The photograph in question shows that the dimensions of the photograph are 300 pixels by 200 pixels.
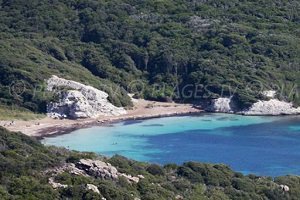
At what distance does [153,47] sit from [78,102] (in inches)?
676

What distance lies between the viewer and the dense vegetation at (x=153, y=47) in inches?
3558

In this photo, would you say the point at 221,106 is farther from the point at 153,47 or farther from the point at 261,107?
the point at 153,47

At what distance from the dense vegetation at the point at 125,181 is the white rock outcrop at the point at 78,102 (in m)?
32.1

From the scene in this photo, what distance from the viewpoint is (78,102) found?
273ft

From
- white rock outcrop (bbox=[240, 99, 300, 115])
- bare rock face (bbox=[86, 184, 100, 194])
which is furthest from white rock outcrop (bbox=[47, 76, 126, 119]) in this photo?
bare rock face (bbox=[86, 184, 100, 194])

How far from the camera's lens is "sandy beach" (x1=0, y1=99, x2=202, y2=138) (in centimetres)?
7762

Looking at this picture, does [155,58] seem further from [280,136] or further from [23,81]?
[280,136]

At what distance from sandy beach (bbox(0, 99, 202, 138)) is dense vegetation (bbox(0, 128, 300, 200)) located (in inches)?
1052

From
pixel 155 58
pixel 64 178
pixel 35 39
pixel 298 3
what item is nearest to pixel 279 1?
pixel 298 3

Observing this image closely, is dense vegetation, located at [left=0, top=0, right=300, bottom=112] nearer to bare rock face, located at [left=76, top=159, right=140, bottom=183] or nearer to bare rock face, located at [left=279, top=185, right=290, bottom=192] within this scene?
bare rock face, located at [left=279, top=185, right=290, bottom=192]

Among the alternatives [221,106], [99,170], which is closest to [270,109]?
[221,106]

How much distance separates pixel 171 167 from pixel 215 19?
54109 millimetres

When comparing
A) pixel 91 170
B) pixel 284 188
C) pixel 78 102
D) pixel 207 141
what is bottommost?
pixel 207 141

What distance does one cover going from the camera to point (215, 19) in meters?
103
